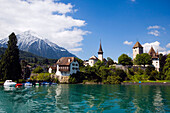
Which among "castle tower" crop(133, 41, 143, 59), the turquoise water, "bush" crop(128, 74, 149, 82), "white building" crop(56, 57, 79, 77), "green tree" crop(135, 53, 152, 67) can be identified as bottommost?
the turquoise water

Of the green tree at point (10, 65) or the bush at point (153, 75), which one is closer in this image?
the green tree at point (10, 65)

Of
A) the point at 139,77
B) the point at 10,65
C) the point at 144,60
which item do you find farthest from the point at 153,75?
the point at 10,65

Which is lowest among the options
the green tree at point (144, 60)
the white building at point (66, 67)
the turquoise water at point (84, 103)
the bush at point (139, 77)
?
the turquoise water at point (84, 103)

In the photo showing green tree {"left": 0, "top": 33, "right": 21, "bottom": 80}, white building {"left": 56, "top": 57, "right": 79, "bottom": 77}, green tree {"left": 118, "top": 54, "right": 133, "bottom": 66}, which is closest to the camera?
green tree {"left": 0, "top": 33, "right": 21, "bottom": 80}

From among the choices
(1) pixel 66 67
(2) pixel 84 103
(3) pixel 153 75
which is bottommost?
(2) pixel 84 103

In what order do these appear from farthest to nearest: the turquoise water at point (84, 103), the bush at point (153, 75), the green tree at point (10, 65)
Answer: the bush at point (153, 75)
the green tree at point (10, 65)
the turquoise water at point (84, 103)

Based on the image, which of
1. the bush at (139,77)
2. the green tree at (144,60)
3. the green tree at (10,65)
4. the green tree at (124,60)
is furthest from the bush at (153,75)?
the green tree at (10,65)

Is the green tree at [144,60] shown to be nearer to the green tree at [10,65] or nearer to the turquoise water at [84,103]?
the green tree at [10,65]

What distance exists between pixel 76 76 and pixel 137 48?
6272cm

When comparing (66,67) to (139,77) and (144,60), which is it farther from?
(144,60)

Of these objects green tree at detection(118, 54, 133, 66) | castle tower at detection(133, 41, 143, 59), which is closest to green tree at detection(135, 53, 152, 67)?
green tree at detection(118, 54, 133, 66)

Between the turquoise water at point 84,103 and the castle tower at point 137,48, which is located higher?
the castle tower at point 137,48

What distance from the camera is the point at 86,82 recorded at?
9150 centimetres

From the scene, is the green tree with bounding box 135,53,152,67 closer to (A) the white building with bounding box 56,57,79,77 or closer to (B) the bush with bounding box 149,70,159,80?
(B) the bush with bounding box 149,70,159,80
